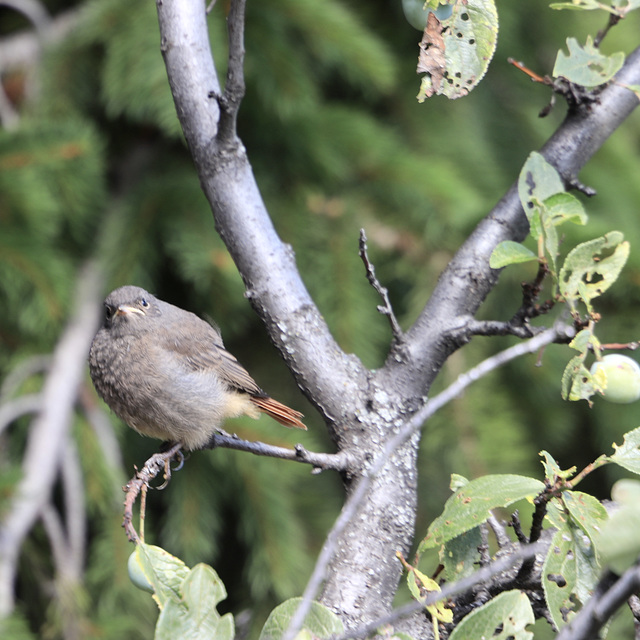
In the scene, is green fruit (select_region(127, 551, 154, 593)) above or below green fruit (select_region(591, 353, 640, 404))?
below

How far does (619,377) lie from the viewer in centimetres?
131

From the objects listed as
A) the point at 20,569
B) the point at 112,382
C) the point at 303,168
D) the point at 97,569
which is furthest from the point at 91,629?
the point at 303,168

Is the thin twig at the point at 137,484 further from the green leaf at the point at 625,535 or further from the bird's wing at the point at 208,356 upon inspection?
the green leaf at the point at 625,535

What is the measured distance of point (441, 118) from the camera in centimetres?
353

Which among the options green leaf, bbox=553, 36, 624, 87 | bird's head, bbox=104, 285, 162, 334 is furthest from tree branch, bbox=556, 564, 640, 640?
bird's head, bbox=104, 285, 162, 334

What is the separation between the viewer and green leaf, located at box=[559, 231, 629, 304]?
123 cm

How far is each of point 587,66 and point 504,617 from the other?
93 centimetres

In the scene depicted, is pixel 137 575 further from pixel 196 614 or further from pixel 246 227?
pixel 246 227

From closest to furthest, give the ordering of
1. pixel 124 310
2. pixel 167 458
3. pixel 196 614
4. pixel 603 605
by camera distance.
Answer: pixel 603 605, pixel 196 614, pixel 167 458, pixel 124 310

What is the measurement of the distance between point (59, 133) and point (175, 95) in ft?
4.49

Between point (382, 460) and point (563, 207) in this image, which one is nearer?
point (382, 460)

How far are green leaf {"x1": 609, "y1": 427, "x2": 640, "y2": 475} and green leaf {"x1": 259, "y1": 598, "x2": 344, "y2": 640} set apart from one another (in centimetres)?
52

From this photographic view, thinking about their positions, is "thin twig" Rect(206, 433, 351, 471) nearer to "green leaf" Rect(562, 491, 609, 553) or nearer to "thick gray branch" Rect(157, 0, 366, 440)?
"thick gray branch" Rect(157, 0, 366, 440)

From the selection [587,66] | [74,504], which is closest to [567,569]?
[587,66]
